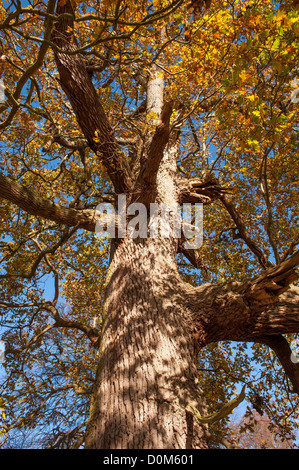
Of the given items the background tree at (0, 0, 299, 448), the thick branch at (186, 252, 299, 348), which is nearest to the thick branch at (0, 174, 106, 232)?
the background tree at (0, 0, 299, 448)

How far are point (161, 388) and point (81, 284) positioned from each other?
7.14 m

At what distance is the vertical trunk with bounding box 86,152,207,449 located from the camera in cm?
220

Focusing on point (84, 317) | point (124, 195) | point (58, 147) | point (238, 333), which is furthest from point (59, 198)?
point (238, 333)

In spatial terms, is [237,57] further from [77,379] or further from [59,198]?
[77,379]

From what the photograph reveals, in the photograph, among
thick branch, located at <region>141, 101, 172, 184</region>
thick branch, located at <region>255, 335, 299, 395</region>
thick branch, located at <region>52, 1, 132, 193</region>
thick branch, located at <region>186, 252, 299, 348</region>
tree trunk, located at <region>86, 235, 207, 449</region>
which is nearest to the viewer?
tree trunk, located at <region>86, 235, 207, 449</region>

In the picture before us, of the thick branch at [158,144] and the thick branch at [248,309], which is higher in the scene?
the thick branch at [158,144]

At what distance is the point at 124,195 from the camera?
4.68 metres

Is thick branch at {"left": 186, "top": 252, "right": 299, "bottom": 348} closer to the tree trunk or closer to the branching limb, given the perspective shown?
the tree trunk

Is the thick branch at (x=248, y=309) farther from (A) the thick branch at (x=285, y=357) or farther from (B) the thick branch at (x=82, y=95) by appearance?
(B) the thick branch at (x=82, y=95)

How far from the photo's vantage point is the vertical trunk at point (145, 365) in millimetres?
2201

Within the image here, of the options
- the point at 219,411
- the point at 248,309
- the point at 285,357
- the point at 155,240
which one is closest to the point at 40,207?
the point at 155,240

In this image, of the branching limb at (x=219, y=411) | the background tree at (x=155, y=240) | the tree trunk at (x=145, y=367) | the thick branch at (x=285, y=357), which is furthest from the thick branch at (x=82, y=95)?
the branching limb at (x=219, y=411)

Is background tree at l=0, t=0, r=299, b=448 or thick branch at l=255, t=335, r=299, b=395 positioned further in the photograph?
thick branch at l=255, t=335, r=299, b=395

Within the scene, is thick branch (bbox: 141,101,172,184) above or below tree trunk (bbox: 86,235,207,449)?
above
